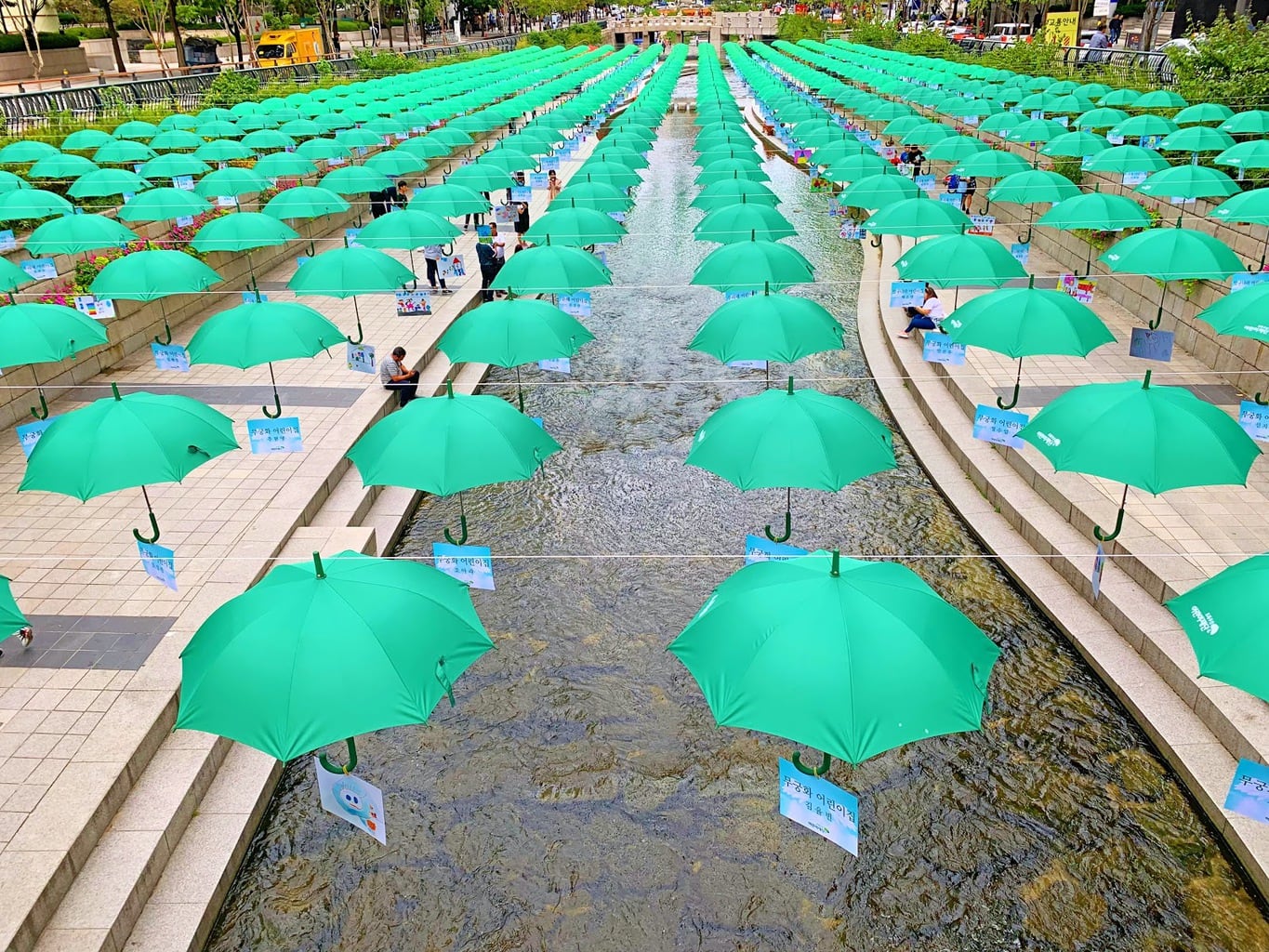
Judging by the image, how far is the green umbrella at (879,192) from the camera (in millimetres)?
20500

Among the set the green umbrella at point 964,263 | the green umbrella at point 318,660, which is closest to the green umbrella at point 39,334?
the green umbrella at point 318,660

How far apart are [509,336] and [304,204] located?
30.3 feet

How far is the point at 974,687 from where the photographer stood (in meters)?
6.12

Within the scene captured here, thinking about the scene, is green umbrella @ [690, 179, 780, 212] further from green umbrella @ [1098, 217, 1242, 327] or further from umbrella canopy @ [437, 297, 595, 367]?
umbrella canopy @ [437, 297, 595, 367]

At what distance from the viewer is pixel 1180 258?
13984mm

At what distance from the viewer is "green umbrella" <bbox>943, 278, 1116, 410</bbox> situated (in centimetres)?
1193

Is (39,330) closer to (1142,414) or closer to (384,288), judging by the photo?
(384,288)

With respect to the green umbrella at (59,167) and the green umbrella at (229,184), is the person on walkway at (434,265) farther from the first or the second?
the green umbrella at (59,167)

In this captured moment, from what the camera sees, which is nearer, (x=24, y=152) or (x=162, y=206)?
(x=162, y=206)

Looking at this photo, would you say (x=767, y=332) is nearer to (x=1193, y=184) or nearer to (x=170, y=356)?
(x=170, y=356)

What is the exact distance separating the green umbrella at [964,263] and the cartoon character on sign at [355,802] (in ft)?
39.0

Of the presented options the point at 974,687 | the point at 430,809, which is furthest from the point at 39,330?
the point at 974,687

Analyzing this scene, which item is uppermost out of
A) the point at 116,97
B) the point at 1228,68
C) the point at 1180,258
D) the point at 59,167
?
the point at 1228,68

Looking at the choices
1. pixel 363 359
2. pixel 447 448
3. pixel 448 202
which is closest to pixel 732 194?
pixel 448 202
